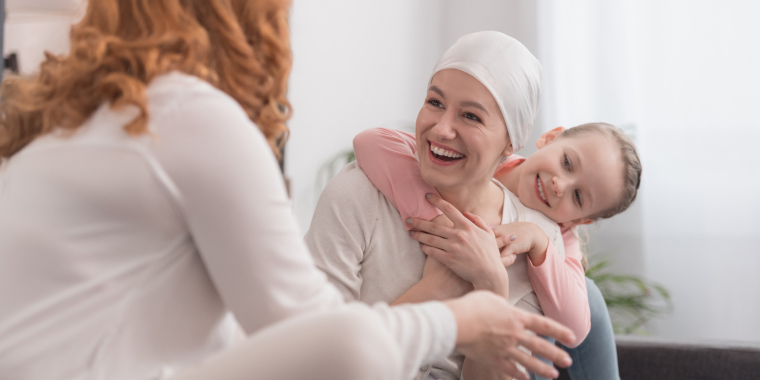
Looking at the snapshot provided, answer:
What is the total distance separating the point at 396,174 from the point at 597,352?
727 millimetres

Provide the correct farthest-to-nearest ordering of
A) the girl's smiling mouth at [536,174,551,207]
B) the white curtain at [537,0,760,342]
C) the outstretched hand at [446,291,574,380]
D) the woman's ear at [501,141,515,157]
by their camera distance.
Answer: the white curtain at [537,0,760,342] < the girl's smiling mouth at [536,174,551,207] < the woman's ear at [501,141,515,157] < the outstretched hand at [446,291,574,380]

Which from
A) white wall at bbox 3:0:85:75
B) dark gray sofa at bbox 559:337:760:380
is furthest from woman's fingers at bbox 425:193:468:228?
white wall at bbox 3:0:85:75

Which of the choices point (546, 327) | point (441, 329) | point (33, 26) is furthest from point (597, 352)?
point (33, 26)

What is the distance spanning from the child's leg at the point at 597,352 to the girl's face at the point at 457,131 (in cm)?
56

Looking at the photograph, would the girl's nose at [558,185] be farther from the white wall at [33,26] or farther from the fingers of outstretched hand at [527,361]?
the white wall at [33,26]

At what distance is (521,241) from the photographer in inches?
51.1

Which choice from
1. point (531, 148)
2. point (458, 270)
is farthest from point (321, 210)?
point (531, 148)

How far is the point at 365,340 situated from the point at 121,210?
1.03 ft

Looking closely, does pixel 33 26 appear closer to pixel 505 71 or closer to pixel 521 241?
pixel 505 71

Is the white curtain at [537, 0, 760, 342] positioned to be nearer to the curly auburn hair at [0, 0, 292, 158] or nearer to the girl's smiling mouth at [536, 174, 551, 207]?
the girl's smiling mouth at [536, 174, 551, 207]

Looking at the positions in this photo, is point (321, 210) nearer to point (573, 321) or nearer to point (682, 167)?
point (573, 321)

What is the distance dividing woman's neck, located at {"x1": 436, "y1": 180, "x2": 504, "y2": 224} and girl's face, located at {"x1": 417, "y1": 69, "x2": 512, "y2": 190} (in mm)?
60

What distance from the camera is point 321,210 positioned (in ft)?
4.28

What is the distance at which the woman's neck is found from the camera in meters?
1.36
